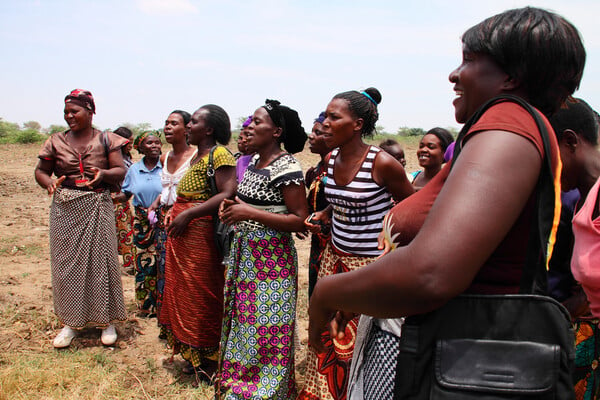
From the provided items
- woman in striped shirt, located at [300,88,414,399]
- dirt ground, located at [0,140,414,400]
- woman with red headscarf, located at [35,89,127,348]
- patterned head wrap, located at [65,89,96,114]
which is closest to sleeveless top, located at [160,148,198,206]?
woman with red headscarf, located at [35,89,127,348]

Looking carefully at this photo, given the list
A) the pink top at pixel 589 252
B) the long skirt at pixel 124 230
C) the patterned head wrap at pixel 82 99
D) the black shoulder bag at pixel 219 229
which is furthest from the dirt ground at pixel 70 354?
the pink top at pixel 589 252

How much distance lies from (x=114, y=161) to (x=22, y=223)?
5.69m

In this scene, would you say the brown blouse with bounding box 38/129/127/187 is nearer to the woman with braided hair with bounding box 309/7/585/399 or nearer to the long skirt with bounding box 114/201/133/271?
the long skirt with bounding box 114/201/133/271

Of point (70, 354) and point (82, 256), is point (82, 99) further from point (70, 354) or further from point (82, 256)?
point (70, 354)

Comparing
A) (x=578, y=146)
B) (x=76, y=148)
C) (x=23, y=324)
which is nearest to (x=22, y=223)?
(x=23, y=324)

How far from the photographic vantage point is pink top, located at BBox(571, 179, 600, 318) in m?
1.49

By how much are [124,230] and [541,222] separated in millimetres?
5399

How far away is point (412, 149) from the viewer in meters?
20.7

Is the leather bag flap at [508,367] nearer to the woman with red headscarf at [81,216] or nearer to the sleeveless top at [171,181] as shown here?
the sleeveless top at [171,181]

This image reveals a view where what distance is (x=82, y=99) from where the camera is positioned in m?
4.14

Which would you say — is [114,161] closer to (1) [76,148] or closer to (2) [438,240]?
(1) [76,148]

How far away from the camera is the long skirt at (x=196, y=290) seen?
356cm

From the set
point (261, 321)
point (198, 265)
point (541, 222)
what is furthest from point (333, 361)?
point (541, 222)

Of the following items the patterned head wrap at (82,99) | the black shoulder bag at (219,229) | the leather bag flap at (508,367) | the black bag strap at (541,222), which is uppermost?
the patterned head wrap at (82,99)
